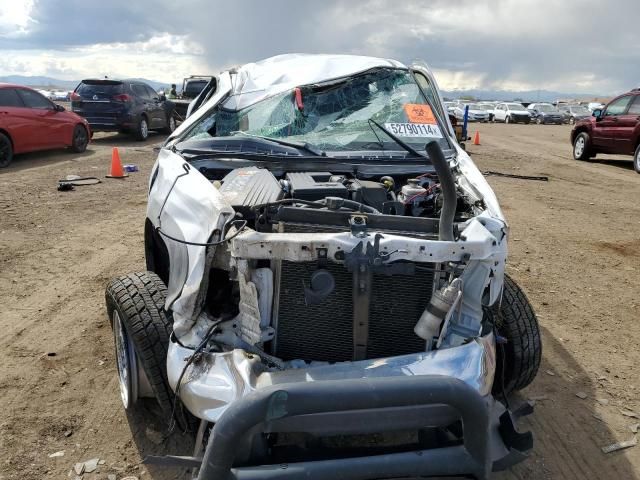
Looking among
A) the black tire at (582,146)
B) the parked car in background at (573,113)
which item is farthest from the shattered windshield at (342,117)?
the parked car in background at (573,113)

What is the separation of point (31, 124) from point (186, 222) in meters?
9.58

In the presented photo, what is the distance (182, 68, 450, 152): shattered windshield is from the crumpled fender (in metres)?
0.81

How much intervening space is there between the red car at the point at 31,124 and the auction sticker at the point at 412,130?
8.85 m

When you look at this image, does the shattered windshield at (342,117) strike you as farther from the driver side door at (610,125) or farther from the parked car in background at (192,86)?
the parked car in background at (192,86)

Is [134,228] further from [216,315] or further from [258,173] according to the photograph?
[216,315]

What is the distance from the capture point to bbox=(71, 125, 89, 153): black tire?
1206 centimetres

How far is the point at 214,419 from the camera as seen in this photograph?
6.97 feet

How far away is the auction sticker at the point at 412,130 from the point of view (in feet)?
12.4

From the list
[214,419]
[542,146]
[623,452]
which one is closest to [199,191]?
[214,419]

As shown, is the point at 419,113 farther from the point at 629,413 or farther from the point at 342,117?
the point at 629,413

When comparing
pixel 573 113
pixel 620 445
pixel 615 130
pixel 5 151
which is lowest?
pixel 620 445

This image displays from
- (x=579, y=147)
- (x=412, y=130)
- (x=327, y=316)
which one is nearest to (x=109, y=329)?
(x=327, y=316)

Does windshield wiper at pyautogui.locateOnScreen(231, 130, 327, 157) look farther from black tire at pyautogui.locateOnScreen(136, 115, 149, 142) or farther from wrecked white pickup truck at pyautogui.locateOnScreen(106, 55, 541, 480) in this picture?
black tire at pyautogui.locateOnScreen(136, 115, 149, 142)

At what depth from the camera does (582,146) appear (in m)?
14.3
